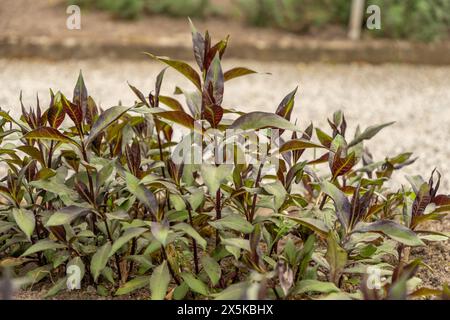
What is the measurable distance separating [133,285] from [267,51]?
4.60 meters

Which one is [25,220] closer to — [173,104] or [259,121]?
[173,104]

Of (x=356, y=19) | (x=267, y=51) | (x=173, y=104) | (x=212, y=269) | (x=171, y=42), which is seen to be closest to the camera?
(x=212, y=269)

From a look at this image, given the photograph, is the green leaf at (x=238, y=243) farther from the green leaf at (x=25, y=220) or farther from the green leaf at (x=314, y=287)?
the green leaf at (x=25, y=220)

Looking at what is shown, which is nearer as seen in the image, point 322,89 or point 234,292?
point 234,292

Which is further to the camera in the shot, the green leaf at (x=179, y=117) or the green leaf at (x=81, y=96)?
the green leaf at (x=81, y=96)

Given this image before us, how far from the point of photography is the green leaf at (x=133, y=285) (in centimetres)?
223

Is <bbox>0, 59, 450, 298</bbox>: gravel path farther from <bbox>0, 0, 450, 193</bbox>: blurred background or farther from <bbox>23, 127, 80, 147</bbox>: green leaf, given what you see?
<bbox>23, 127, 80, 147</bbox>: green leaf

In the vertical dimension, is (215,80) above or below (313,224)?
above

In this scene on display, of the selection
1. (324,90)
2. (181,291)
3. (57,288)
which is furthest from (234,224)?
(324,90)

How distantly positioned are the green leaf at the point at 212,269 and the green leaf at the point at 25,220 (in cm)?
53

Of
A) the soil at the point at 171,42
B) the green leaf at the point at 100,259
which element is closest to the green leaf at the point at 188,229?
the green leaf at the point at 100,259

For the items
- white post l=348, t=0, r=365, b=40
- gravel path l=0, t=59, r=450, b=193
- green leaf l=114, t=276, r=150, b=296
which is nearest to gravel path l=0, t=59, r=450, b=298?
A: gravel path l=0, t=59, r=450, b=193

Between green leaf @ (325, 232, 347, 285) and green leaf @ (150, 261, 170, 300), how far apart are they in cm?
47

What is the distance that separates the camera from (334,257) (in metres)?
2.08
